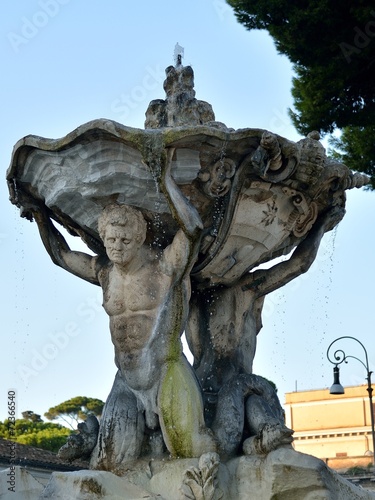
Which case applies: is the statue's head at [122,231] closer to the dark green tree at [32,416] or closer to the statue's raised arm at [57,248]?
the statue's raised arm at [57,248]

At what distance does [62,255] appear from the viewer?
7.62 meters

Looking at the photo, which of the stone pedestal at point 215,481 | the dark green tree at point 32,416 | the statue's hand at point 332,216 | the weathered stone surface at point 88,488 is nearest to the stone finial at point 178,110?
the statue's hand at point 332,216

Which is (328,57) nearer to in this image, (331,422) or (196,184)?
(196,184)

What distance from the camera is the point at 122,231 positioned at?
23.1 ft

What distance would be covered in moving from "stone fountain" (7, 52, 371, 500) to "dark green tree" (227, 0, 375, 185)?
3.52m

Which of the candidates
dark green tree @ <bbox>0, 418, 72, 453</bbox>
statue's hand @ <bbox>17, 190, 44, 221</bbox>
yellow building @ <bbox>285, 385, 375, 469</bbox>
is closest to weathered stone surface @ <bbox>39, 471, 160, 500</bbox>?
statue's hand @ <bbox>17, 190, 44, 221</bbox>

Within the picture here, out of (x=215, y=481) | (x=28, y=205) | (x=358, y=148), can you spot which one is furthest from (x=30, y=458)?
(x=215, y=481)

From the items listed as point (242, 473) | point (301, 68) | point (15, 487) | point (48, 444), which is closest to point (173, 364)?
point (242, 473)

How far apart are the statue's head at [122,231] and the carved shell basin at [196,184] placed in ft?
0.22

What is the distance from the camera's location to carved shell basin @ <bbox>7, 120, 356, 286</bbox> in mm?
6867

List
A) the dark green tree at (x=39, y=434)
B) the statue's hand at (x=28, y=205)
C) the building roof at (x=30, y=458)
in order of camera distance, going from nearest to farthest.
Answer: the statue's hand at (x=28, y=205) < the building roof at (x=30, y=458) < the dark green tree at (x=39, y=434)

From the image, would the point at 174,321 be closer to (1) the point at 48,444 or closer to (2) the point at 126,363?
(2) the point at 126,363

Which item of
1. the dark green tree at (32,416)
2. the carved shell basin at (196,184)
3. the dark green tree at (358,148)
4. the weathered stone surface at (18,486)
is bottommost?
the weathered stone surface at (18,486)

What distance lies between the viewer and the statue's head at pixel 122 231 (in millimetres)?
7035
